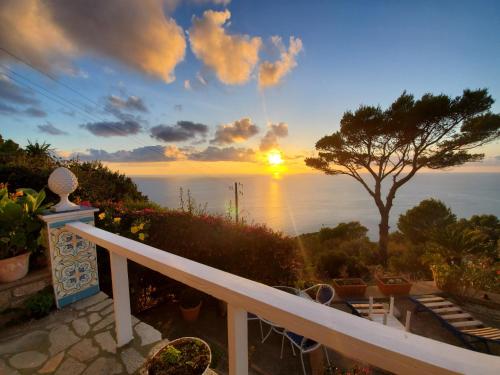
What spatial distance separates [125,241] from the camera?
1.48 m

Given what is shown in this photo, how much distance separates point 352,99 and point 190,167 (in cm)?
1333

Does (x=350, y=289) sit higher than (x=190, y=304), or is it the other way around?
(x=190, y=304)

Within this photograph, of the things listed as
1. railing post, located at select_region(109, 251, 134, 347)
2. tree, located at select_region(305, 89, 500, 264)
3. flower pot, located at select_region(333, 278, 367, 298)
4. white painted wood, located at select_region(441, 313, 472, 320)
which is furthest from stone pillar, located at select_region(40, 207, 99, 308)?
tree, located at select_region(305, 89, 500, 264)

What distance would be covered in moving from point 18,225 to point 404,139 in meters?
11.7

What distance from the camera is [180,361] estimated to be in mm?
1385

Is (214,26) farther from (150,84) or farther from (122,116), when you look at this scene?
(122,116)

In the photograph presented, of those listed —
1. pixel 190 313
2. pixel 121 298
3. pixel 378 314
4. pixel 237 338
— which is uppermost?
pixel 237 338

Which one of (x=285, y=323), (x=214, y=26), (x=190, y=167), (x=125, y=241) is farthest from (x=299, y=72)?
(x=190, y=167)

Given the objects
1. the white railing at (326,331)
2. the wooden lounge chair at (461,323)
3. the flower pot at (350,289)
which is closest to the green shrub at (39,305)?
the white railing at (326,331)

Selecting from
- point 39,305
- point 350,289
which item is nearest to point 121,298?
point 39,305

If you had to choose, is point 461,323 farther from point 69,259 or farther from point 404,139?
point 404,139

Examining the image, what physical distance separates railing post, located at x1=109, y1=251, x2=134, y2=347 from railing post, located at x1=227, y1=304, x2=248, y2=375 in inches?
42.7

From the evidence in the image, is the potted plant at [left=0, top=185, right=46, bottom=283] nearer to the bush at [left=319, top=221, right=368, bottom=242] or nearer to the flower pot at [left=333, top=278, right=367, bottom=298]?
the flower pot at [left=333, top=278, right=367, bottom=298]

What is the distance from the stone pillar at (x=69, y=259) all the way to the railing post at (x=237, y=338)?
1.97 metres
